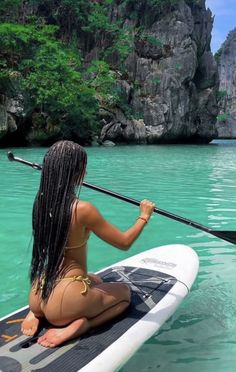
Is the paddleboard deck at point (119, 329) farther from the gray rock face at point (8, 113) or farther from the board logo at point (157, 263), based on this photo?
the gray rock face at point (8, 113)

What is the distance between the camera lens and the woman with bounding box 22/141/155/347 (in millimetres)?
2471

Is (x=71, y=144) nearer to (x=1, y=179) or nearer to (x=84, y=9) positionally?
(x=1, y=179)

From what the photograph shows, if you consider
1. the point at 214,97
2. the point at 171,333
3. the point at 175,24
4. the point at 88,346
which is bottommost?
the point at 171,333

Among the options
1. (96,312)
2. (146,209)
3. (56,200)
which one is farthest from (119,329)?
(56,200)

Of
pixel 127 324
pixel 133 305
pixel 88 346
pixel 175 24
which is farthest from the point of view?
pixel 175 24

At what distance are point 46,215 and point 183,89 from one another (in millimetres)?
40306

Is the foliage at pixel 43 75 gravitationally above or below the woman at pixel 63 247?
above

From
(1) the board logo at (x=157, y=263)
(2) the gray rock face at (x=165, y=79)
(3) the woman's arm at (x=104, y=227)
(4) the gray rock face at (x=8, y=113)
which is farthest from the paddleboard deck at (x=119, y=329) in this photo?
(2) the gray rock face at (x=165, y=79)

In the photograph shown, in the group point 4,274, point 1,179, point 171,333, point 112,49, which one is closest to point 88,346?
point 171,333

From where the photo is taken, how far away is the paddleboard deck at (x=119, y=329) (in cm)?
229

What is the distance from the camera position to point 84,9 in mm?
39312

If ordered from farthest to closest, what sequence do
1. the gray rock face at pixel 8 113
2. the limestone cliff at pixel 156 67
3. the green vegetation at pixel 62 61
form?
the limestone cliff at pixel 156 67
the green vegetation at pixel 62 61
the gray rock face at pixel 8 113

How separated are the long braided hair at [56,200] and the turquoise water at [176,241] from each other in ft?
2.59

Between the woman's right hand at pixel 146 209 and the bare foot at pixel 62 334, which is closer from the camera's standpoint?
the bare foot at pixel 62 334
